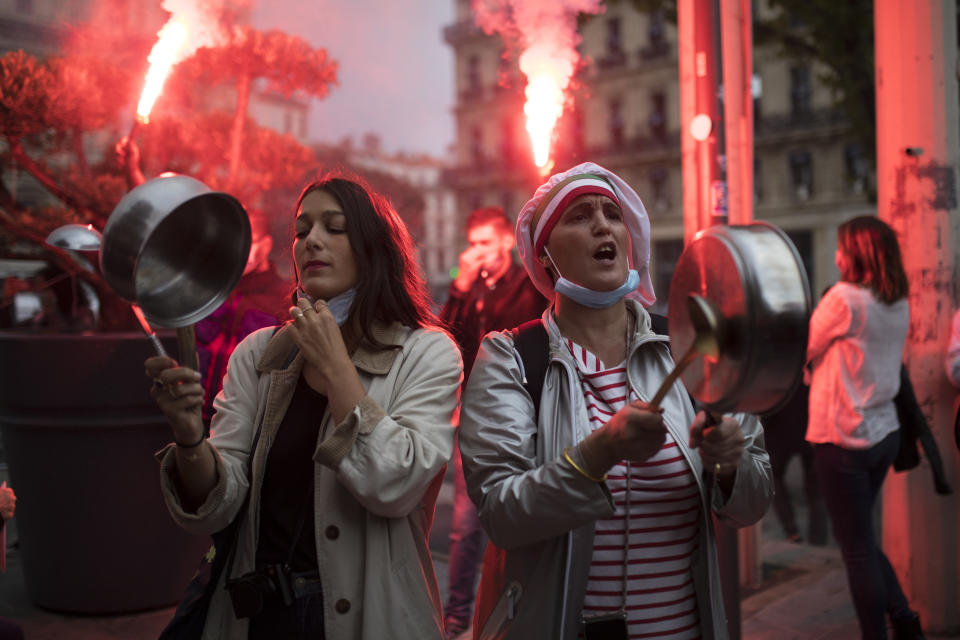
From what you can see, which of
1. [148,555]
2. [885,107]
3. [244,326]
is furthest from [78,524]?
[885,107]

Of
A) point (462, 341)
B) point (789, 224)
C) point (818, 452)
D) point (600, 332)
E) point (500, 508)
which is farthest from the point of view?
point (789, 224)

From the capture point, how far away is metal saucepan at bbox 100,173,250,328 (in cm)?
149

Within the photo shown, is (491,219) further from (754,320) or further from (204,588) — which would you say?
(754,320)

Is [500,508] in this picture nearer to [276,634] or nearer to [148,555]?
[276,634]

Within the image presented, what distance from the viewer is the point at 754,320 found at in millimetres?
1363

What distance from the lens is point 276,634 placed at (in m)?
1.95

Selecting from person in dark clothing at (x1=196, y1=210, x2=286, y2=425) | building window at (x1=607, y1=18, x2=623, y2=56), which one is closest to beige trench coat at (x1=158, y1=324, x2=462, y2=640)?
person in dark clothing at (x1=196, y1=210, x2=286, y2=425)

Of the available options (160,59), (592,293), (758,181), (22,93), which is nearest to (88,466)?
(160,59)

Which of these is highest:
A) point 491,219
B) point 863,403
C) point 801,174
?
point 801,174

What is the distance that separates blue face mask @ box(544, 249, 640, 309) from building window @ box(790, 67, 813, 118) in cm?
3366

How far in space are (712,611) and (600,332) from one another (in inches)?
30.2

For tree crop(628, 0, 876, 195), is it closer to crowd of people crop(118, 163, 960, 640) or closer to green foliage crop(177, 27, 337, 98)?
green foliage crop(177, 27, 337, 98)

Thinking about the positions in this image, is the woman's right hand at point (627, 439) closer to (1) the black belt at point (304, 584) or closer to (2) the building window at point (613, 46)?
(1) the black belt at point (304, 584)

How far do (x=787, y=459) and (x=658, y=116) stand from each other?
3218 cm
